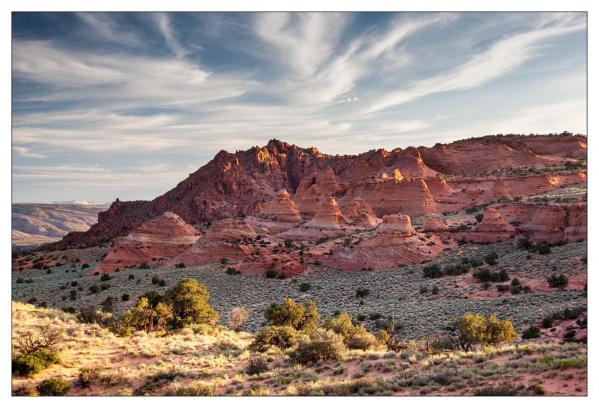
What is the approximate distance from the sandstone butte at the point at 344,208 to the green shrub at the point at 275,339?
23.5 m

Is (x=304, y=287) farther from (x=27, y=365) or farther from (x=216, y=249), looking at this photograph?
(x=27, y=365)

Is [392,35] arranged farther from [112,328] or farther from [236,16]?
[112,328]

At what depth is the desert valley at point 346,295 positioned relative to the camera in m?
12.2

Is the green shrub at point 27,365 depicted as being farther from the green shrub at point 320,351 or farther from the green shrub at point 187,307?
the green shrub at point 187,307

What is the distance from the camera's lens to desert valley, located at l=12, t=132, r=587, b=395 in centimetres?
1223

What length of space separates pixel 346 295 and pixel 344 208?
109 feet

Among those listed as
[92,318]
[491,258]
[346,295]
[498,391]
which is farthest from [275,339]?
[491,258]

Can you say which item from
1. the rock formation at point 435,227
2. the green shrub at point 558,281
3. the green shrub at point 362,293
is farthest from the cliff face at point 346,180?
the green shrub at point 558,281

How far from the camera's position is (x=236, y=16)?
48.5 ft

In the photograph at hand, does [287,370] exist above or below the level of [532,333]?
above

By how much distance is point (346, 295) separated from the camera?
3422cm

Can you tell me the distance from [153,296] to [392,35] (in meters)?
17.9

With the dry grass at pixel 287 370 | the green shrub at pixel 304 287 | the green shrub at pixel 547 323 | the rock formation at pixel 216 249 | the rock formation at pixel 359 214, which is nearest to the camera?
the dry grass at pixel 287 370
